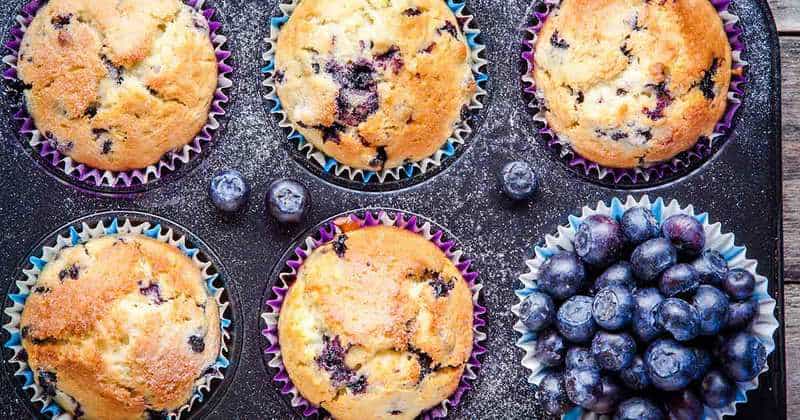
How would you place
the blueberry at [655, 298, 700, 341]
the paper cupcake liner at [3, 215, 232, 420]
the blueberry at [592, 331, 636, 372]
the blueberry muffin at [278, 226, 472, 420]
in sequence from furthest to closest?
the paper cupcake liner at [3, 215, 232, 420] → the blueberry muffin at [278, 226, 472, 420] → the blueberry at [592, 331, 636, 372] → the blueberry at [655, 298, 700, 341]

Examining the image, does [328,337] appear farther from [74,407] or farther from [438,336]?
[74,407]

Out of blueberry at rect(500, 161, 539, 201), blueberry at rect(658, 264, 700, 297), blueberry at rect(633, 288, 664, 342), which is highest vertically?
blueberry at rect(500, 161, 539, 201)

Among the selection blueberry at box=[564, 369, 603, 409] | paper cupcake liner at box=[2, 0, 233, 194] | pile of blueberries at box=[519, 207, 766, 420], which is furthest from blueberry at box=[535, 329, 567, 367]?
paper cupcake liner at box=[2, 0, 233, 194]

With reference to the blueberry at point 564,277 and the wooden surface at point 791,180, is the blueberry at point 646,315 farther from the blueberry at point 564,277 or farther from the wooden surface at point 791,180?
the wooden surface at point 791,180

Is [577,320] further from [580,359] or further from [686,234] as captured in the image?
[686,234]

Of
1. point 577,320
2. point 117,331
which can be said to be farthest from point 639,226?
point 117,331

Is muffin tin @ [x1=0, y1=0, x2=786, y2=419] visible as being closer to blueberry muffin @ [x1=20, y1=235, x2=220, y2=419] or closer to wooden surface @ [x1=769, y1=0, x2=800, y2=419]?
blueberry muffin @ [x1=20, y1=235, x2=220, y2=419]

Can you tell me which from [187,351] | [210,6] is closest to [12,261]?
[187,351]
